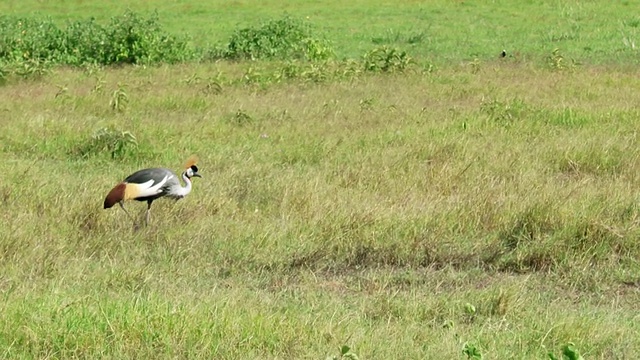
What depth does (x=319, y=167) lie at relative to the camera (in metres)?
7.73

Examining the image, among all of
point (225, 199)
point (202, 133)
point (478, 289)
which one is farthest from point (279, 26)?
point (478, 289)

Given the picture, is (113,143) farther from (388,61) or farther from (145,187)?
(388,61)

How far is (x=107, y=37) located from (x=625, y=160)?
10030 mm

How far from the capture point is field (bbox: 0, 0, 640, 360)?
12.4 feet

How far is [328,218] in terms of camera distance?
226 inches

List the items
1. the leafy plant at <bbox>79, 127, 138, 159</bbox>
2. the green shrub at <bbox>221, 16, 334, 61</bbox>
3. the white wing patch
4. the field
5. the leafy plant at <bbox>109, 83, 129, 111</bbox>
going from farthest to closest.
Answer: the green shrub at <bbox>221, 16, 334, 61</bbox> < the leafy plant at <bbox>109, 83, 129, 111</bbox> < the leafy plant at <bbox>79, 127, 138, 159</bbox> < the white wing patch < the field

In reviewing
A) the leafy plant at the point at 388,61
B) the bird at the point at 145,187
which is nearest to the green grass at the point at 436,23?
the leafy plant at the point at 388,61

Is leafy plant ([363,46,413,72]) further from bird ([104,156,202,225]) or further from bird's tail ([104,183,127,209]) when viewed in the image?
bird's tail ([104,183,127,209])

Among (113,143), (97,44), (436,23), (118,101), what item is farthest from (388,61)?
(436,23)

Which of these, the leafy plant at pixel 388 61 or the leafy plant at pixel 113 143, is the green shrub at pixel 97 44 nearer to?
the leafy plant at pixel 388 61

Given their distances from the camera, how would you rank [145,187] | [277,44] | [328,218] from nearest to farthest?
[145,187] → [328,218] → [277,44]

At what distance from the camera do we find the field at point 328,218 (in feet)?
12.4

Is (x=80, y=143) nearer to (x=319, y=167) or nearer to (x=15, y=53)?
(x=319, y=167)

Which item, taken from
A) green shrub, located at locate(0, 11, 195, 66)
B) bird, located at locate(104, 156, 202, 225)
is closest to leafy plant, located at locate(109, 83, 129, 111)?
green shrub, located at locate(0, 11, 195, 66)
